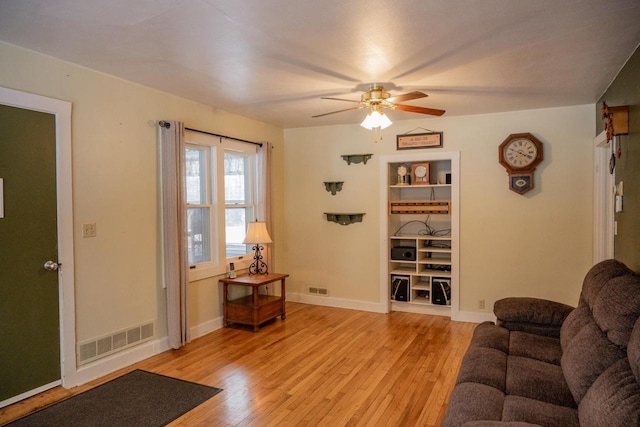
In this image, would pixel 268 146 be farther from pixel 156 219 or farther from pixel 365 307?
pixel 365 307

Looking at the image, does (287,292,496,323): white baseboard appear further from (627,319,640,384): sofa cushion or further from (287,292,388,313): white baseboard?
(627,319,640,384): sofa cushion

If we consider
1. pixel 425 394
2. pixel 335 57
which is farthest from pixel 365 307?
pixel 335 57

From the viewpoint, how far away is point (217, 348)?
Answer: 4.09 m

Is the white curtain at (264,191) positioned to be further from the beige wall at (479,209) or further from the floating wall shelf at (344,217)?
the floating wall shelf at (344,217)

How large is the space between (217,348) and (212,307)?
661mm

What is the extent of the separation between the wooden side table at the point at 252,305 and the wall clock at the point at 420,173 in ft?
6.92

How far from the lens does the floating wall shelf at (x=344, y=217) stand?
5.57 m

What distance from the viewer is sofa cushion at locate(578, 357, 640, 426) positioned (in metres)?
1.50

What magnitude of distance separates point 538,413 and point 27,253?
11.1ft

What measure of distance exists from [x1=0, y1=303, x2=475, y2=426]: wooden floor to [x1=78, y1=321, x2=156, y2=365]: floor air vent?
198mm

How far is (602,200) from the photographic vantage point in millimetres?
4234

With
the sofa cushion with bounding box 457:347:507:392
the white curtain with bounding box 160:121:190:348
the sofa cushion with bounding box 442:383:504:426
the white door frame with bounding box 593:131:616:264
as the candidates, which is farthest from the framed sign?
the sofa cushion with bounding box 442:383:504:426

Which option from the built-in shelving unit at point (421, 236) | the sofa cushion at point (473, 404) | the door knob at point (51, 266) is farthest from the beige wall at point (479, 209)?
the door knob at point (51, 266)

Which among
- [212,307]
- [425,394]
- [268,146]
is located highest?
[268,146]
